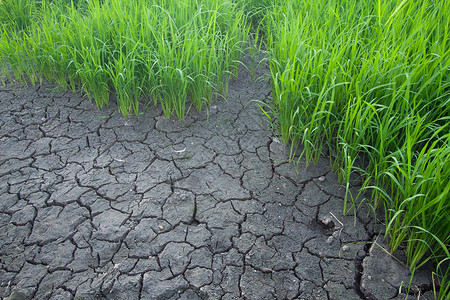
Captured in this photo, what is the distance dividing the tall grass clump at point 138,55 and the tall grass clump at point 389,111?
0.64 m

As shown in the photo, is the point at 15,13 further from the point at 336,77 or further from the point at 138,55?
the point at 336,77

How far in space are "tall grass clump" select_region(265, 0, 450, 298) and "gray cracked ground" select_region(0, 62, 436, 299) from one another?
230mm

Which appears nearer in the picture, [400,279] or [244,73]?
[400,279]

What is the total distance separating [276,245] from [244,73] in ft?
6.23

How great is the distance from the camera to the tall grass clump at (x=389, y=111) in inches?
70.6

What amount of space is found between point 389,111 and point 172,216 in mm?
1460

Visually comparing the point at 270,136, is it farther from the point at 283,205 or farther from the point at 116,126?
the point at 116,126

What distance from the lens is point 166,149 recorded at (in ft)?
8.75

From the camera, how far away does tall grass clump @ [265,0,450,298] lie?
5.88 ft

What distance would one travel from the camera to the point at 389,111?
80.8 inches

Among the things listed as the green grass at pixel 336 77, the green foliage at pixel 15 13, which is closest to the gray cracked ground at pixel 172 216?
the green grass at pixel 336 77

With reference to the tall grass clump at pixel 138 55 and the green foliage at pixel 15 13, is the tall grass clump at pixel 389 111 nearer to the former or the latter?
the tall grass clump at pixel 138 55

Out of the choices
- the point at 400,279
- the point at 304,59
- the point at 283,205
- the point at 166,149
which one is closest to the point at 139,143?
the point at 166,149

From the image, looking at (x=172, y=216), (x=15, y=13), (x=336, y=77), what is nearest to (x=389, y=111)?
(x=336, y=77)
